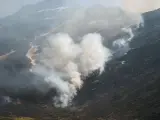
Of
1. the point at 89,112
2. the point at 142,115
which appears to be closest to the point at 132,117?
the point at 142,115

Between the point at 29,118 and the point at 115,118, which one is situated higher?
the point at 29,118

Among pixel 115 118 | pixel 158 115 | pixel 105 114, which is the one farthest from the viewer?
pixel 105 114

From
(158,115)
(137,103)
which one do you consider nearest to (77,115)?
(137,103)

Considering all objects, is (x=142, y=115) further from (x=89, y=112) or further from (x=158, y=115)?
(x=89, y=112)

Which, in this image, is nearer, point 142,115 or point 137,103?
point 142,115

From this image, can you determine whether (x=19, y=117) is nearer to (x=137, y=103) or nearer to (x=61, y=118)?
(x=61, y=118)

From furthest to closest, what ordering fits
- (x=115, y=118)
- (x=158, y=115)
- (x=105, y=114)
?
(x=105, y=114) < (x=115, y=118) < (x=158, y=115)

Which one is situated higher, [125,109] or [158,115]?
[125,109]

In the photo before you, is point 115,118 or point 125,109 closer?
point 115,118
